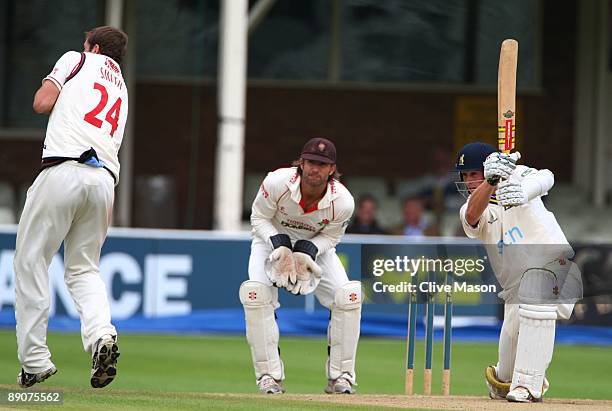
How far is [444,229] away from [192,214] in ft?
14.4

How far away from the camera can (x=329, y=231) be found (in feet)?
26.4

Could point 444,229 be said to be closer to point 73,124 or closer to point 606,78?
point 606,78

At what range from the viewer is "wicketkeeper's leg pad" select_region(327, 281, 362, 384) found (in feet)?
26.0

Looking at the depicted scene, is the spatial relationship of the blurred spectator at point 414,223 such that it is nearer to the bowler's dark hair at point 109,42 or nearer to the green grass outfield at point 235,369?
the green grass outfield at point 235,369

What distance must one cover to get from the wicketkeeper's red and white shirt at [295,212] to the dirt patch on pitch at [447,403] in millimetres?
1074

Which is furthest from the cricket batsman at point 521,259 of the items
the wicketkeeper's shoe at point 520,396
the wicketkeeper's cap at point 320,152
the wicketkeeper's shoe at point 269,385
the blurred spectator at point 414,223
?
the blurred spectator at point 414,223

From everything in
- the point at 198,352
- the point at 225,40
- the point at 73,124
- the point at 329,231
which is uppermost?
the point at 225,40

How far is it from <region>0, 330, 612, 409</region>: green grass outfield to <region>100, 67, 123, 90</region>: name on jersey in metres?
1.64

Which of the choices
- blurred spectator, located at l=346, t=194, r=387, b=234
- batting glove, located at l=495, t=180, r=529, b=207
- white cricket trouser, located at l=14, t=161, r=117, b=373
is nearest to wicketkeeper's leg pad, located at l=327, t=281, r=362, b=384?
batting glove, located at l=495, t=180, r=529, b=207

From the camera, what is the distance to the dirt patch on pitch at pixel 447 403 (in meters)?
6.85

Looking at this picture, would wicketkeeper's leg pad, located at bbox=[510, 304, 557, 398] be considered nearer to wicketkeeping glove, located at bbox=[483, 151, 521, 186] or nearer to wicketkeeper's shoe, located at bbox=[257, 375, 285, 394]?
wicketkeeping glove, located at bbox=[483, 151, 521, 186]

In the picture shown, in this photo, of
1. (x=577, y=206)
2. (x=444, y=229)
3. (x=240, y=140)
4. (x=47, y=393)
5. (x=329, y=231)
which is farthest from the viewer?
(x=577, y=206)

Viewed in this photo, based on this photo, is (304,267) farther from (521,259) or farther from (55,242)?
(55,242)

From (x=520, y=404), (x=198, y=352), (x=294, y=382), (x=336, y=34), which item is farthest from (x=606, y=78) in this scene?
(x=520, y=404)
